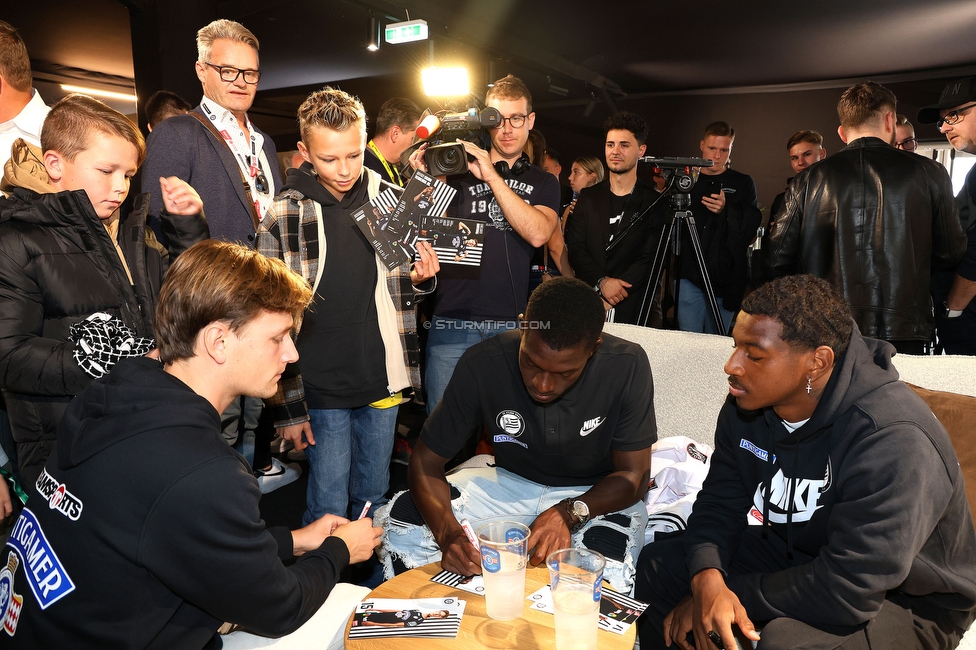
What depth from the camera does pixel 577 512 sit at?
1.79 m

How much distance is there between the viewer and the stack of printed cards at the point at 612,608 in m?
1.39

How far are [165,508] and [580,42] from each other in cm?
805

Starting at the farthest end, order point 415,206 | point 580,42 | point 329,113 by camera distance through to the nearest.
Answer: point 580,42
point 415,206
point 329,113

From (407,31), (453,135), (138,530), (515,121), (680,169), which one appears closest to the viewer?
(138,530)

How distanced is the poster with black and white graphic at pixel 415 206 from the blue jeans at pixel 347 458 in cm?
63

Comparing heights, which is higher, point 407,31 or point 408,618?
point 407,31

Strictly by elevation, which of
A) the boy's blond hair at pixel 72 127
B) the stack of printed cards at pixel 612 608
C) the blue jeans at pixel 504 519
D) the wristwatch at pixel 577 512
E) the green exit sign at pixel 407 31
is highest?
the green exit sign at pixel 407 31

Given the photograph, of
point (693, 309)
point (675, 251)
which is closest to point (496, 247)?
point (675, 251)

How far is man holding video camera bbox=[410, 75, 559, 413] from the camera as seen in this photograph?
9.23ft

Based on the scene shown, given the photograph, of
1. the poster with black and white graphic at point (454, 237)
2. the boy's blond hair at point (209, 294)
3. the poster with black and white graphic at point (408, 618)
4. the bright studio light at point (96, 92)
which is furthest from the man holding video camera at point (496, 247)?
the bright studio light at point (96, 92)

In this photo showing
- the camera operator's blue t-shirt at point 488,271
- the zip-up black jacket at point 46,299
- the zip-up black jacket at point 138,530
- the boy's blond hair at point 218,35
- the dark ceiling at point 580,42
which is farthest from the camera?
the dark ceiling at point 580,42

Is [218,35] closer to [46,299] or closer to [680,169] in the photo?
[46,299]

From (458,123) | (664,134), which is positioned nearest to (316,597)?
(458,123)

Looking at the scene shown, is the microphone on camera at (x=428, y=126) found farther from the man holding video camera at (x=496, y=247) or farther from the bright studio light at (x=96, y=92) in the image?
the bright studio light at (x=96, y=92)
